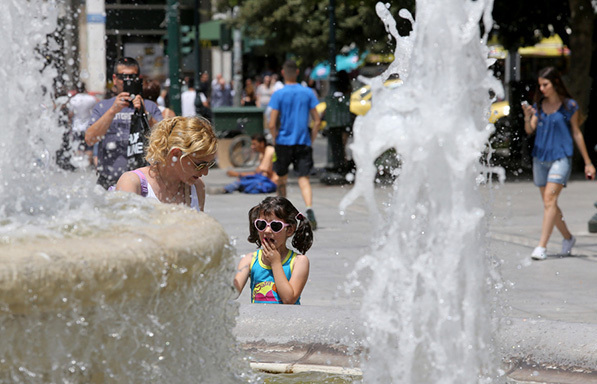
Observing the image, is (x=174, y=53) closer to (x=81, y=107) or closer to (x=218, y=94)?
(x=81, y=107)

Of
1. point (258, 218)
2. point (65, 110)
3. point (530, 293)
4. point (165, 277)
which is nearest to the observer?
point (165, 277)

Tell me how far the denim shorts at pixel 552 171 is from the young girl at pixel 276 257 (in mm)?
4401

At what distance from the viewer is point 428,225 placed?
3445 millimetres

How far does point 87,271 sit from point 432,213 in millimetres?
1326

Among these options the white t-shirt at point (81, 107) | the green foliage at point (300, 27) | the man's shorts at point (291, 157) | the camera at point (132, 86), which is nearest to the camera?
the camera at point (132, 86)

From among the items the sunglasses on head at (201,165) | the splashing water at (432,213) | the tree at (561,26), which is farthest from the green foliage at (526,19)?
the splashing water at (432,213)

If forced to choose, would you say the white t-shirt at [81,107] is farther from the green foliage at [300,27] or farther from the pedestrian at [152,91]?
the green foliage at [300,27]

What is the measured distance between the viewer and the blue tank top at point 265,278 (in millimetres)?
4801

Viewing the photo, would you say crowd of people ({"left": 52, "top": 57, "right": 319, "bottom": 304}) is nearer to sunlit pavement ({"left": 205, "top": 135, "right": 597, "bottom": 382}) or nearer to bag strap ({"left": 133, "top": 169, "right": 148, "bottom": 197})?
bag strap ({"left": 133, "top": 169, "right": 148, "bottom": 197})

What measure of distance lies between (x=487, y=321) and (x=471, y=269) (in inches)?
10.2

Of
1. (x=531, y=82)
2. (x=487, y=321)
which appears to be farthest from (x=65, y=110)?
(x=487, y=321)

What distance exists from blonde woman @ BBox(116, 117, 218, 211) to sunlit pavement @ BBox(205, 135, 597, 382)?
30.0 inches

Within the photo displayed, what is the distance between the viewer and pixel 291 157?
37.1 ft

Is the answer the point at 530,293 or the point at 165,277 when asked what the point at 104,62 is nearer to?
the point at 530,293
